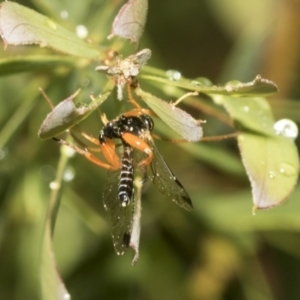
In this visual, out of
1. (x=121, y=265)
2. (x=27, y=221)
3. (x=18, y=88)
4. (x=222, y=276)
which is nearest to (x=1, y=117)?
(x=18, y=88)

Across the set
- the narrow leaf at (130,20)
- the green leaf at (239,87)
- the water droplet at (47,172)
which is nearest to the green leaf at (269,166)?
the green leaf at (239,87)

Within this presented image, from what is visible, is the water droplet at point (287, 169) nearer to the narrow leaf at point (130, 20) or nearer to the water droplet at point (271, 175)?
the water droplet at point (271, 175)

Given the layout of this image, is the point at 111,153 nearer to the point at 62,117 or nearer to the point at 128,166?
the point at 128,166

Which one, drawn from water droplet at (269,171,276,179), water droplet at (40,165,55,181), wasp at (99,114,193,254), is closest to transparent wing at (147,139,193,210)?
wasp at (99,114,193,254)

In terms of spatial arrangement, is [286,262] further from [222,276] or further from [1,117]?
[1,117]

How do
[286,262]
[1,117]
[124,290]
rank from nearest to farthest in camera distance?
1. [1,117]
2. [124,290]
3. [286,262]

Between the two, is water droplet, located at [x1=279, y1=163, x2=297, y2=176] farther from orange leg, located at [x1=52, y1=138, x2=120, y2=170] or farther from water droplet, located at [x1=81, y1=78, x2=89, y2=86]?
water droplet, located at [x1=81, y1=78, x2=89, y2=86]
